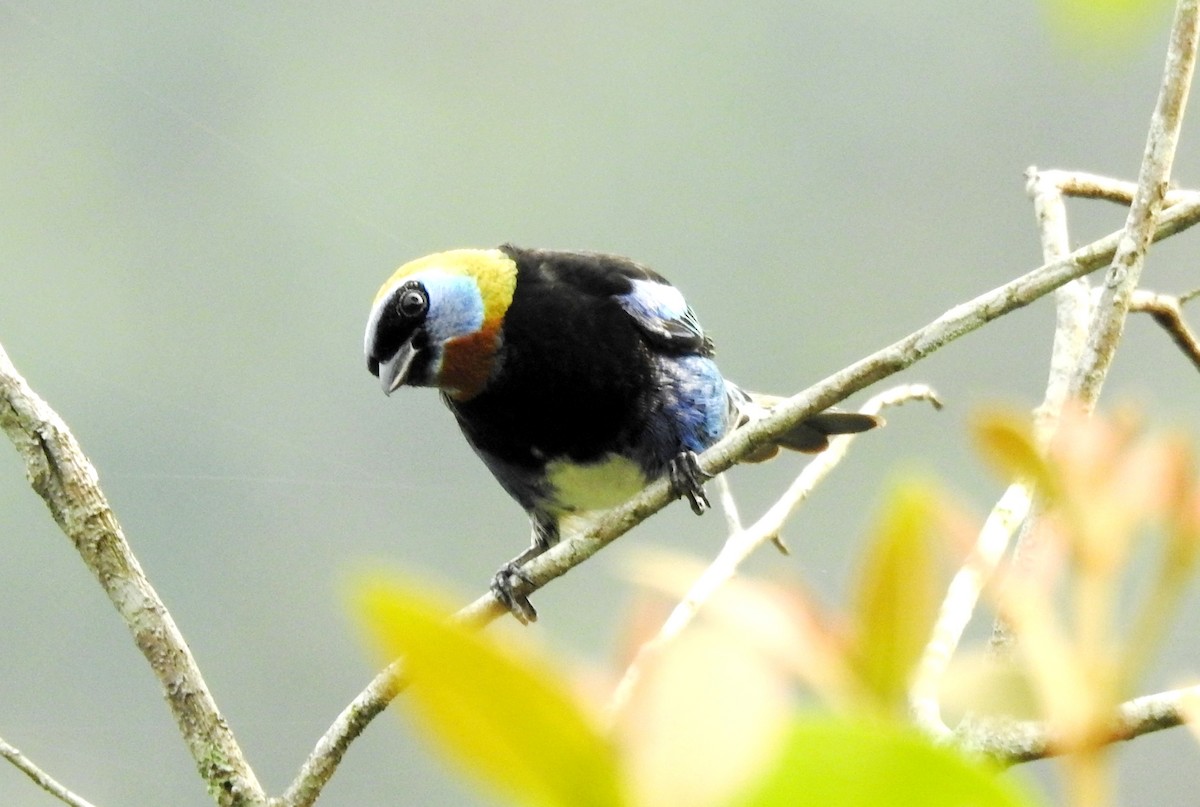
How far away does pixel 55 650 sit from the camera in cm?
1238

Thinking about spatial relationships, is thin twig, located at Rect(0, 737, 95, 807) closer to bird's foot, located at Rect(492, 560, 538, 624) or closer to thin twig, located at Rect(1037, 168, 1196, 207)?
bird's foot, located at Rect(492, 560, 538, 624)

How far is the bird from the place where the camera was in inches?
98.1

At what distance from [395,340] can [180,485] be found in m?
9.67

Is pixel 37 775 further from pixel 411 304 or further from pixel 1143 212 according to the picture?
pixel 411 304

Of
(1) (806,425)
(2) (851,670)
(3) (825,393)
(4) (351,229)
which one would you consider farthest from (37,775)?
(4) (351,229)

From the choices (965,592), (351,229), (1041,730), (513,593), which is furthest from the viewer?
(351,229)

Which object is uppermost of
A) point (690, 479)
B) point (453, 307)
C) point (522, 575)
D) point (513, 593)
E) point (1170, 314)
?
point (1170, 314)

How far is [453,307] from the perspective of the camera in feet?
8.43

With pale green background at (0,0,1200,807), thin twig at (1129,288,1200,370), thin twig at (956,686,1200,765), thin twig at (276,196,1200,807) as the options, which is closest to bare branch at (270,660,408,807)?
thin twig at (276,196,1200,807)

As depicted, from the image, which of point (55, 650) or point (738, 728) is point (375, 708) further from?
point (55, 650)

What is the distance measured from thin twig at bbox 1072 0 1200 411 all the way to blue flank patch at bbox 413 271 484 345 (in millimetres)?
1864

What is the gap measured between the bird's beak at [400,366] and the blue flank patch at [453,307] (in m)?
0.05

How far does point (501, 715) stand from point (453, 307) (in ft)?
A: 7.93

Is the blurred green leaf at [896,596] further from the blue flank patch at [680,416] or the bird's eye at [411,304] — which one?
the bird's eye at [411,304]
